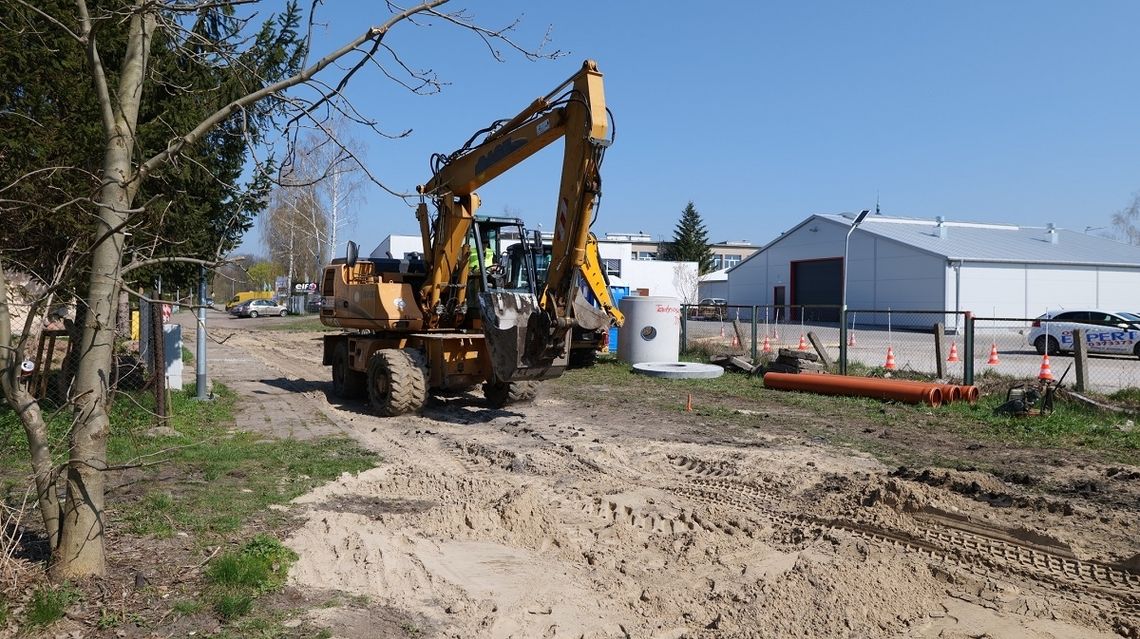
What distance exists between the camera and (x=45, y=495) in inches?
182

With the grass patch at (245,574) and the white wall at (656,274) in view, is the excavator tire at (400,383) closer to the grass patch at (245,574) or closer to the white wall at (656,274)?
the grass patch at (245,574)

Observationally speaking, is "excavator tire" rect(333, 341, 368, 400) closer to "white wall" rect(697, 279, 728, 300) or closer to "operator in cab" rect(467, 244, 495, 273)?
"operator in cab" rect(467, 244, 495, 273)

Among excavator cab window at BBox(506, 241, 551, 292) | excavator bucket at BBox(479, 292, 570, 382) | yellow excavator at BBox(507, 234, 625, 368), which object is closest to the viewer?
excavator bucket at BBox(479, 292, 570, 382)

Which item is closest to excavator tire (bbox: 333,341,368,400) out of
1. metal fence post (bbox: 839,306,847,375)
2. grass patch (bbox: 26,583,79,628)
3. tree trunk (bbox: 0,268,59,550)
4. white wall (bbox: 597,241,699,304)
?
metal fence post (bbox: 839,306,847,375)

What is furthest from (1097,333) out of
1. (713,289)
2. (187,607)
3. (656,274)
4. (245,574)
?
(713,289)

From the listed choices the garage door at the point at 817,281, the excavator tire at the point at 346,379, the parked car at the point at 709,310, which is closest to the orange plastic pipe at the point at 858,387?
the parked car at the point at 709,310

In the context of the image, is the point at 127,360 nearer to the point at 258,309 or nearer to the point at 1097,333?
the point at 1097,333

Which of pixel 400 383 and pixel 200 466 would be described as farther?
pixel 400 383

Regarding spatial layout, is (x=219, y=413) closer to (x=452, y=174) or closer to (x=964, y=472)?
(x=452, y=174)

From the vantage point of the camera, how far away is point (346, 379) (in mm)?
14586

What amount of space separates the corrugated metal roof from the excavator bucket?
3539 cm

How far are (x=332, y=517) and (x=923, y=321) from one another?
39416 millimetres

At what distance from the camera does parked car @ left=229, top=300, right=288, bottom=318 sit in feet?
188

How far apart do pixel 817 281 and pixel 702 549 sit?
4924 cm
